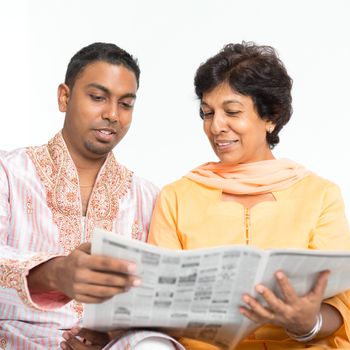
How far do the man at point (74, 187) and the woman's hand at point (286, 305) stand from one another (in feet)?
2.47

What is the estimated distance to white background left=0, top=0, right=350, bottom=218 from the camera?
3676 mm

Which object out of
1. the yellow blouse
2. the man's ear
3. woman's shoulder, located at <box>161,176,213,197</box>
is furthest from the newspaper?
the man's ear

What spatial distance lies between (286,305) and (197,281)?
23cm

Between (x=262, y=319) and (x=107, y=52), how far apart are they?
1106 mm

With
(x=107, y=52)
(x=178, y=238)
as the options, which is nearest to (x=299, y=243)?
(x=178, y=238)

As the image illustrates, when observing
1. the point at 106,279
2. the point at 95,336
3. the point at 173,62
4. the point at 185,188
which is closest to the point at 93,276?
the point at 106,279

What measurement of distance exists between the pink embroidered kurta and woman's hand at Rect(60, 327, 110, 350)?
1.01 ft

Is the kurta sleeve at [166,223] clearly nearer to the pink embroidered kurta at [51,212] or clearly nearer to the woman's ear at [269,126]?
the pink embroidered kurta at [51,212]

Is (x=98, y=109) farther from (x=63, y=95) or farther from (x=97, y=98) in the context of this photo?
(x=63, y=95)

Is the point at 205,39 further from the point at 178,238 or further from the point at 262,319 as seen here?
the point at 262,319

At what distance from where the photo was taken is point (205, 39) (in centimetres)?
377

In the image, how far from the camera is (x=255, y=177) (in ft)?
7.73

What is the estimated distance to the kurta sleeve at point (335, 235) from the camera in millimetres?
2119

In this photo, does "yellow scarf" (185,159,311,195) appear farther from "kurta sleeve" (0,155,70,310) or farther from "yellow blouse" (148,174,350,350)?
"kurta sleeve" (0,155,70,310)
